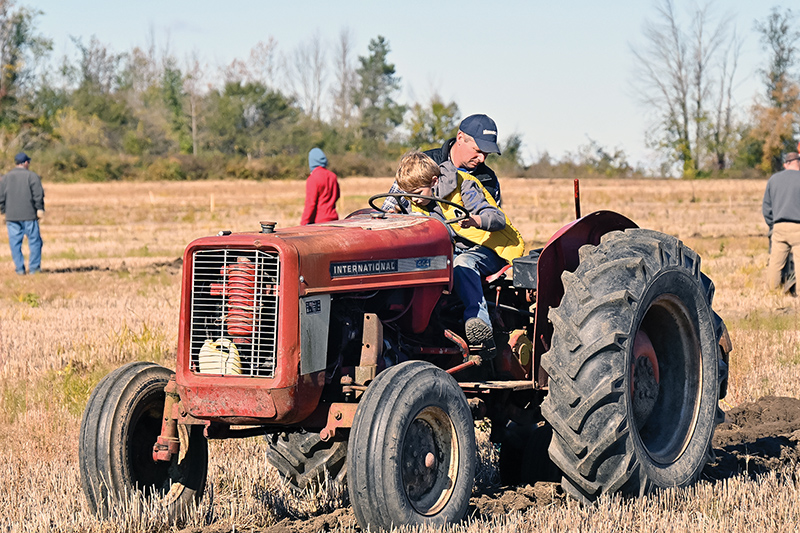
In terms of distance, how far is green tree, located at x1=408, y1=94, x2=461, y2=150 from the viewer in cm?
6234

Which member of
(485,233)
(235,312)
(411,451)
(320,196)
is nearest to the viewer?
(411,451)

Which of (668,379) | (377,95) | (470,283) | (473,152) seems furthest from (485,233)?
(377,95)

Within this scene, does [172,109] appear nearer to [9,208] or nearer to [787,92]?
[787,92]

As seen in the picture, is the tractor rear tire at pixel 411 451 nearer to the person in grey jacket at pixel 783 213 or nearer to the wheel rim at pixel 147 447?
the wheel rim at pixel 147 447

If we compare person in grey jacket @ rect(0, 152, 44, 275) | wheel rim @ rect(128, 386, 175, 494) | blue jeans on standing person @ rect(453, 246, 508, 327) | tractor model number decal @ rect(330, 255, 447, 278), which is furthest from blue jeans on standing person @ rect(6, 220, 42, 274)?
tractor model number decal @ rect(330, 255, 447, 278)

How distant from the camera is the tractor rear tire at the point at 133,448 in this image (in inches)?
173

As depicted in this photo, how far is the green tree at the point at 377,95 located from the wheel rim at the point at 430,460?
234 ft

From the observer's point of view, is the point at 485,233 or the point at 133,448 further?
the point at 485,233

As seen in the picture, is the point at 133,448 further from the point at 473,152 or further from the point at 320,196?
the point at 320,196

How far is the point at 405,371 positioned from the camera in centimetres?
405

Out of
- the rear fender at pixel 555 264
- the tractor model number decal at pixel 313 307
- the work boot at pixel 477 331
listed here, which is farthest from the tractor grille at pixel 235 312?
the rear fender at pixel 555 264

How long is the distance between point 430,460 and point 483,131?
2106mm

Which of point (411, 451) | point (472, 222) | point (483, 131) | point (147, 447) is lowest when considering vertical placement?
point (147, 447)

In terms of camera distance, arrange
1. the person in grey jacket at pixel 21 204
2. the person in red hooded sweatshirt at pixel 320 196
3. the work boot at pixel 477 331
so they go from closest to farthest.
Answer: the work boot at pixel 477 331 → the person in red hooded sweatshirt at pixel 320 196 → the person in grey jacket at pixel 21 204
